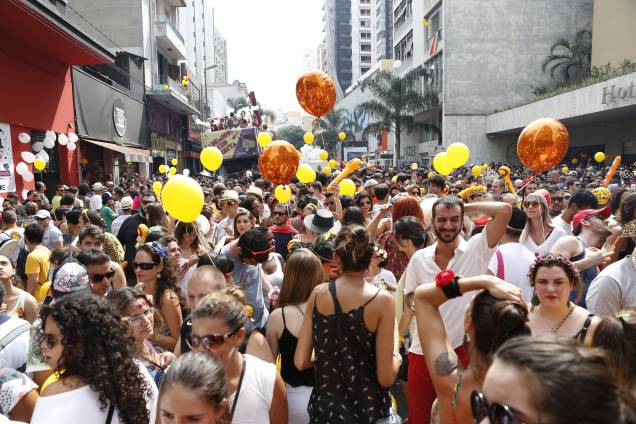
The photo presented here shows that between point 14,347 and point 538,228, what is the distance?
4.29 m

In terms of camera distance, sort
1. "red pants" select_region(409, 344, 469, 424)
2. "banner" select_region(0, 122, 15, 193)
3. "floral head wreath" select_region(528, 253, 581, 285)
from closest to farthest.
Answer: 1. "floral head wreath" select_region(528, 253, 581, 285)
2. "red pants" select_region(409, 344, 469, 424)
3. "banner" select_region(0, 122, 15, 193)

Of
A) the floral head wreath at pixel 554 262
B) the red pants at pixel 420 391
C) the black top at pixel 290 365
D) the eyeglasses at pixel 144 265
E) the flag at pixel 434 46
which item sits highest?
the flag at pixel 434 46

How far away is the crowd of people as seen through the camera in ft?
4.34

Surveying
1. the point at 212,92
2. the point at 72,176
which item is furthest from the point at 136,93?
the point at 212,92

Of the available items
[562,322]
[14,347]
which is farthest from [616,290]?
[14,347]

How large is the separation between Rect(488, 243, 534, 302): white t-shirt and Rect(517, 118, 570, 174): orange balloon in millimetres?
3164

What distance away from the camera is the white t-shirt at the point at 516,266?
151 inches

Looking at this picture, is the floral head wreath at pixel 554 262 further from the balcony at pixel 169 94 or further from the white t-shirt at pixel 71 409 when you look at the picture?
the balcony at pixel 169 94

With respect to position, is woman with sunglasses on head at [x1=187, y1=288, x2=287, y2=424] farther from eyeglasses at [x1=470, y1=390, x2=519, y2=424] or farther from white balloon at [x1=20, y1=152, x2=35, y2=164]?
white balloon at [x1=20, y1=152, x2=35, y2=164]

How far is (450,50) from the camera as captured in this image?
34000 millimetres

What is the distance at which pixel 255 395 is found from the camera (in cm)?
232

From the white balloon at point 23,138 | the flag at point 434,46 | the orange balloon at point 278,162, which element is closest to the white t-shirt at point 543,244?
the orange balloon at point 278,162

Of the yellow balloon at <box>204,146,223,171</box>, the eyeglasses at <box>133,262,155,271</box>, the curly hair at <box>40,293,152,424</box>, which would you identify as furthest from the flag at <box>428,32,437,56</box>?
the curly hair at <box>40,293,152,424</box>

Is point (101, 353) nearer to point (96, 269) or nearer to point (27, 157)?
point (96, 269)
